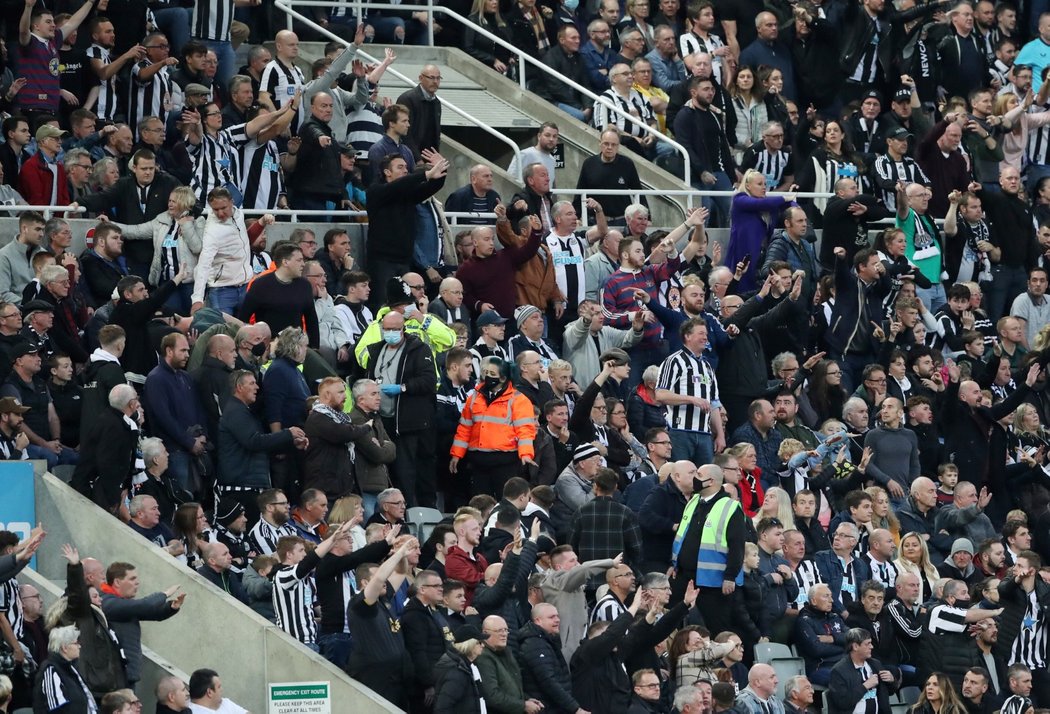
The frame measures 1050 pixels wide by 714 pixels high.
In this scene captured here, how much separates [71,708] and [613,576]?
13.4 feet

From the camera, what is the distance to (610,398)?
1938cm

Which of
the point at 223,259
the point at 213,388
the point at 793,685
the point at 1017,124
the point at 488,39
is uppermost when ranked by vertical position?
the point at 488,39

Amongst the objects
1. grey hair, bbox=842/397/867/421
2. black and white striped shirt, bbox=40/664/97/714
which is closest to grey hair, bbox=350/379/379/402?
black and white striped shirt, bbox=40/664/97/714

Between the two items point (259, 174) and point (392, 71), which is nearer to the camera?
point (259, 174)

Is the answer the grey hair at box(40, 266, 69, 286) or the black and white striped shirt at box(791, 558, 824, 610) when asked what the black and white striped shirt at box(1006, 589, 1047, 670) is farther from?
the grey hair at box(40, 266, 69, 286)

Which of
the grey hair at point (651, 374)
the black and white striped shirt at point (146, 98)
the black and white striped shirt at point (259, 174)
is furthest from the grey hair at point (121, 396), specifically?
the black and white striped shirt at point (146, 98)

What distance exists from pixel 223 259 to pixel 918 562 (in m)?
5.89

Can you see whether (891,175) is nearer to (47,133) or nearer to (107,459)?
(47,133)

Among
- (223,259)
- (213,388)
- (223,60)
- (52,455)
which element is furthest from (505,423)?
(223,60)

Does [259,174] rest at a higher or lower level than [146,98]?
lower

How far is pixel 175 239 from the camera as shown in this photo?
753 inches

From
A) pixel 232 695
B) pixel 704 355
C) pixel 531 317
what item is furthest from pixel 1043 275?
pixel 232 695

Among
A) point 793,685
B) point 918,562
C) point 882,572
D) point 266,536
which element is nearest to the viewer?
point 266,536

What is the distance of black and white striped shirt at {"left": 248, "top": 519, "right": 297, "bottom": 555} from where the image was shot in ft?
54.9
